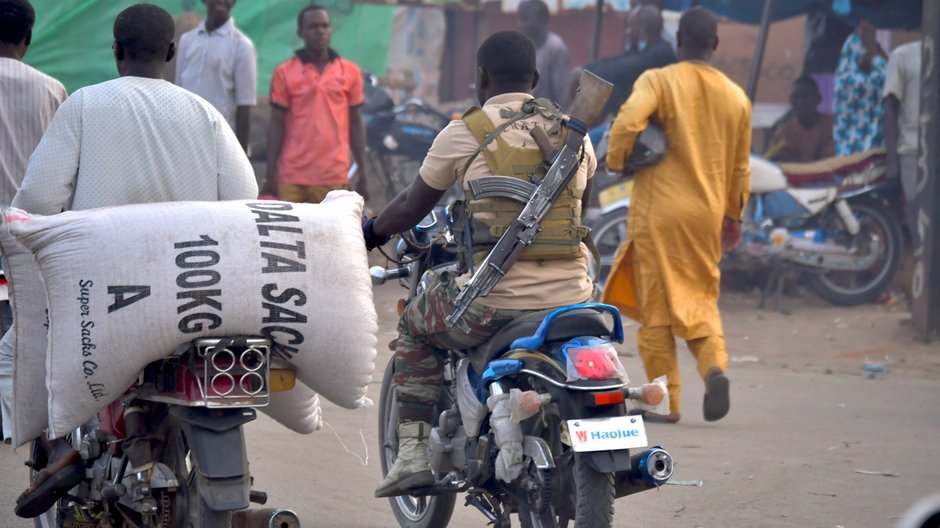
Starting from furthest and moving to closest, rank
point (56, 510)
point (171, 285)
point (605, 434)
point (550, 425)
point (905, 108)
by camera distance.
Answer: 1. point (905, 108)
2. point (56, 510)
3. point (550, 425)
4. point (605, 434)
5. point (171, 285)

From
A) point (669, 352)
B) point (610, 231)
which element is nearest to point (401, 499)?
point (669, 352)

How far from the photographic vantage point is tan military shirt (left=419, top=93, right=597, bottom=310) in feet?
13.8

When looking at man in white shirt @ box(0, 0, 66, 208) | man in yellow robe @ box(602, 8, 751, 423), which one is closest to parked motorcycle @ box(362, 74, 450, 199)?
man in yellow robe @ box(602, 8, 751, 423)

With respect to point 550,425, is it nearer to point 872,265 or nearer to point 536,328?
point 536,328

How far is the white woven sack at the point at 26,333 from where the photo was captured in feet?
12.7

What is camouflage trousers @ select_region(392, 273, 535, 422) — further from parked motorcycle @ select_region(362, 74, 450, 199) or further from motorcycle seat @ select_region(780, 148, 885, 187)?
parked motorcycle @ select_region(362, 74, 450, 199)

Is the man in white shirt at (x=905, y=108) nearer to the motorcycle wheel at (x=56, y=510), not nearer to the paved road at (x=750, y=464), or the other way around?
the paved road at (x=750, y=464)

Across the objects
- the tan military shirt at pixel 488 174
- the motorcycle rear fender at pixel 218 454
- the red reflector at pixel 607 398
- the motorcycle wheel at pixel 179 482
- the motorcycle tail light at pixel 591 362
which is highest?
the tan military shirt at pixel 488 174

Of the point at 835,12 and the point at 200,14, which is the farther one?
the point at 835,12

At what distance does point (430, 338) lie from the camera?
175 inches

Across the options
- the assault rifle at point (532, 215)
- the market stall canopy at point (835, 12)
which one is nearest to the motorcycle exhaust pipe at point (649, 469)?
the assault rifle at point (532, 215)

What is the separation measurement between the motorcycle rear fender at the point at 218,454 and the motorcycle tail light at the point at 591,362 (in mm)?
938

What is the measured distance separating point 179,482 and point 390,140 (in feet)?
27.2

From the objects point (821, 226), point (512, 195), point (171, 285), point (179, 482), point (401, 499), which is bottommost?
point (821, 226)
